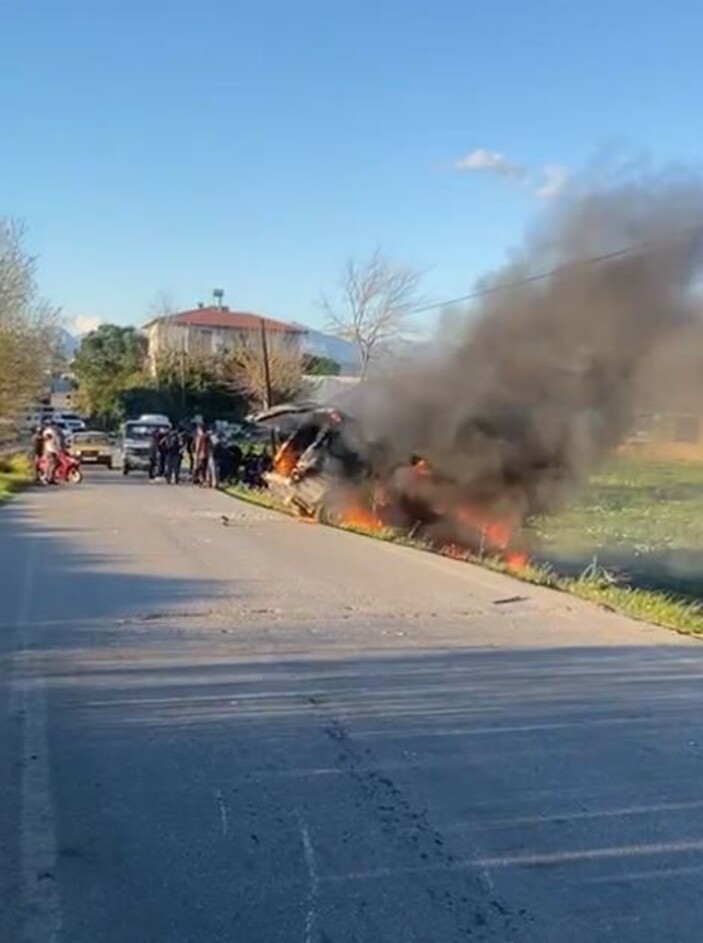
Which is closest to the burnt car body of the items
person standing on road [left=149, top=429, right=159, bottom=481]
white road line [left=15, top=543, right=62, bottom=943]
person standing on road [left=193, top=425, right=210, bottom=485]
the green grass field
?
the green grass field

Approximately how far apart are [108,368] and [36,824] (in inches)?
2774

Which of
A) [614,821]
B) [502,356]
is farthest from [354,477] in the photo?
[614,821]

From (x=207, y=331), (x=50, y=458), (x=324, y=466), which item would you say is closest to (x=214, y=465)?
(x=50, y=458)

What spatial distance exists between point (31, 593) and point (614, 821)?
697 cm

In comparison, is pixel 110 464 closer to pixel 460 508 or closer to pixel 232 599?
pixel 460 508

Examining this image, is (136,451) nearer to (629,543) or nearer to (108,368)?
(629,543)

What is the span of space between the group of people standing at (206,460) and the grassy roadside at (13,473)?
12.1 ft

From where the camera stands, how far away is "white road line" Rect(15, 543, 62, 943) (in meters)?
3.48

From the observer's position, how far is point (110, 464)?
40.1 m

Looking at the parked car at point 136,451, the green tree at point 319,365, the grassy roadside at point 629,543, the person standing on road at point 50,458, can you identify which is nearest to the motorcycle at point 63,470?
the person standing on road at point 50,458

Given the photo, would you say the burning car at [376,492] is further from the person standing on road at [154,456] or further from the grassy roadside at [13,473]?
the person standing on road at [154,456]

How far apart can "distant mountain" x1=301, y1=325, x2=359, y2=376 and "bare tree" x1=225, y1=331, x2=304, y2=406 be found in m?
1.72

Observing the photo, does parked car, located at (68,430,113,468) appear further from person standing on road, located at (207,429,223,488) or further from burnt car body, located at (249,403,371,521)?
burnt car body, located at (249,403,371,521)

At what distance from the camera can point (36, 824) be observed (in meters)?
4.29
